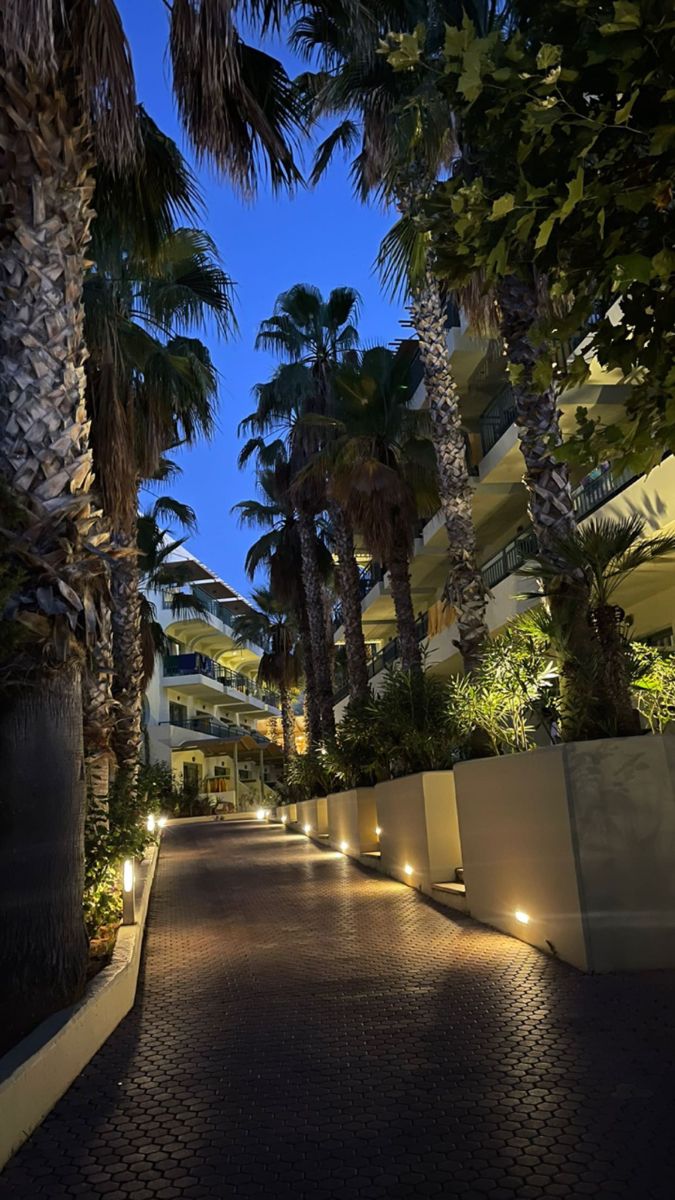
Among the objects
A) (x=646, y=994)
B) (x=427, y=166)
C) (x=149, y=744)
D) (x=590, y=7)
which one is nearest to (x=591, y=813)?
(x=646, y=994)

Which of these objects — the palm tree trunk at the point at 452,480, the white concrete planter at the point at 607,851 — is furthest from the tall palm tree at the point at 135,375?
the white concrete planter at the point at 607,851

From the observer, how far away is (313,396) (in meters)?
23.9

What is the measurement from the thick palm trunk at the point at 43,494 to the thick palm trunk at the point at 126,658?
27.7ft

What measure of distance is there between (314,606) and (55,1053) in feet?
72.0

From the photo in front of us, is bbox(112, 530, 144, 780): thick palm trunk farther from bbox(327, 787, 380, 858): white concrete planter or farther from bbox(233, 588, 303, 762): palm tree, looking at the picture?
bbox(233, 588, 303, 762): palm tree

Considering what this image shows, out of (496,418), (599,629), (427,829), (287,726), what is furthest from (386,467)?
(287,726)

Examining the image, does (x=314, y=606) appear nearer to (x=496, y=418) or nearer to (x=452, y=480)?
(x=496, y=418)

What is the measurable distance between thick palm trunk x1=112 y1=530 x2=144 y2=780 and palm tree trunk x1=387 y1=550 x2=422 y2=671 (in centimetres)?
510

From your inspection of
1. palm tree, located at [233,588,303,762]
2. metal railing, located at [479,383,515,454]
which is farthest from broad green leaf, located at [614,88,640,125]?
palm tree, located at [233,588,303,762]

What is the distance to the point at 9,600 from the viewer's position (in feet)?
18.0

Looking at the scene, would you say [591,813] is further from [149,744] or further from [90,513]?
[149,744]

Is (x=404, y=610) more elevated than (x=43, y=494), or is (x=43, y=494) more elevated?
(x=404, y=610)

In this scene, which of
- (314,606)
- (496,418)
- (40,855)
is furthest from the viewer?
(314,606)

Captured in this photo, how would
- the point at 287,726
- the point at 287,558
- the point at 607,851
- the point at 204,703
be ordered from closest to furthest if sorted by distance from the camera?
1. the point at 607,851
2. the point at 287,558
3. the point at 287,726
4. the point at 204,703
